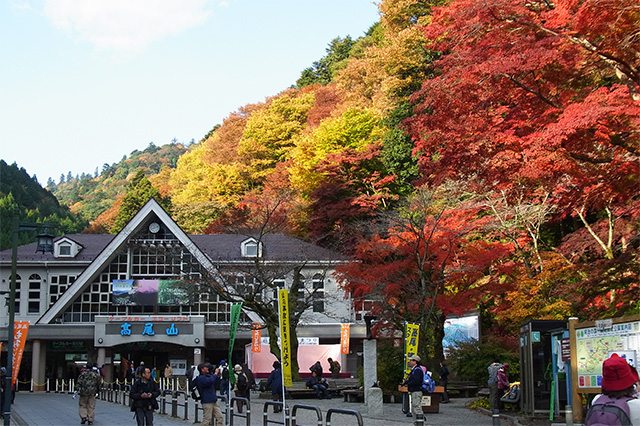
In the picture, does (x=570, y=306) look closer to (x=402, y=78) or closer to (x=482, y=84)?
(x=482, y=84)

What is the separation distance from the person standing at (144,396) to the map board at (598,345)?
26.2 feet

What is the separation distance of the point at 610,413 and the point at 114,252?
3509cm

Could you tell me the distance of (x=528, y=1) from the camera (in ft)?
44.8

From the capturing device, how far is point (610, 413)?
495 centimetres

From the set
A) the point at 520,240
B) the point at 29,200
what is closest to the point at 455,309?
the point at 520,240

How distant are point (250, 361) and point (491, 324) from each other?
1104cm

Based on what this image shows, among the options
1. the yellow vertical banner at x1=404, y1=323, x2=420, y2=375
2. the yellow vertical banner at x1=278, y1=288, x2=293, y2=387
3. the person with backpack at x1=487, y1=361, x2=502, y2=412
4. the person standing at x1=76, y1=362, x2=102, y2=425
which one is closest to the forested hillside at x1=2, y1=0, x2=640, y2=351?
the person with backpack at x1=487, y1=361, x2=502, y2=412

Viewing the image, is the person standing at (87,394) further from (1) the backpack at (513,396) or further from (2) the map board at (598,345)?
(2) the map board at (598,345)

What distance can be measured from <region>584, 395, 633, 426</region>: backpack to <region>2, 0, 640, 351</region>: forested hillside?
24.5 feet

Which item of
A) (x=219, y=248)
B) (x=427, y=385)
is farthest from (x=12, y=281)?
(x=219, y=248)

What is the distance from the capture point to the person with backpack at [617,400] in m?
4.94

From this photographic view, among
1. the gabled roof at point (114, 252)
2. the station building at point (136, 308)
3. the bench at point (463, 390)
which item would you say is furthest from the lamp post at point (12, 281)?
the gabled roof at point (114, 252)

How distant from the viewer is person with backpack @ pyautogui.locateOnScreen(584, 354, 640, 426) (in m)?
4.94

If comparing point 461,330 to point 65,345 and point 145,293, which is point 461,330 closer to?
point 145,293
